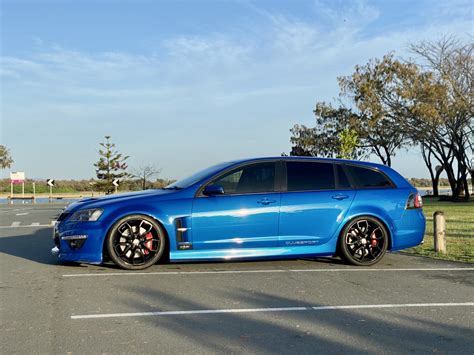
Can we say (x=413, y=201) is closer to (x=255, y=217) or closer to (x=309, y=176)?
(x=309, y=176)

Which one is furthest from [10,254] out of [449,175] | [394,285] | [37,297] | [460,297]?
[449,175]

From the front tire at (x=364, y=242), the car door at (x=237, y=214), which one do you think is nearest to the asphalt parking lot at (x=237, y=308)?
the front tire at (x=364, y=242)

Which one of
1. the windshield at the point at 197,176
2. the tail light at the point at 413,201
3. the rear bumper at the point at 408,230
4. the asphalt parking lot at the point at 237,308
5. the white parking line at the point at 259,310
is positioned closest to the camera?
the asphalt parking lot at the point at 237,308

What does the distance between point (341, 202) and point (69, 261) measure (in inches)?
156

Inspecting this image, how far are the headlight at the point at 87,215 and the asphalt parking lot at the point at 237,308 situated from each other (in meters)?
0.70

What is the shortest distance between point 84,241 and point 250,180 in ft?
7.90

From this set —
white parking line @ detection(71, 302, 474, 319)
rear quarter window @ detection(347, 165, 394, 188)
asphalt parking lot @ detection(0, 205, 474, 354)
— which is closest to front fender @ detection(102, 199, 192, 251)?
asphalt parking lot @ detection(0, 205, 474, 354)

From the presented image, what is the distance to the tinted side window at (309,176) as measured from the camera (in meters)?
8.01

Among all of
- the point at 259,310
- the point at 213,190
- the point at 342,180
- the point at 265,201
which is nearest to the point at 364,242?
the point at 342,180

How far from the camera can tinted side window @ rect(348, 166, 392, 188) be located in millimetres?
8320

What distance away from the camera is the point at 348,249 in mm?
8102

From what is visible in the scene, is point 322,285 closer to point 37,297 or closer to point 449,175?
point 37,297

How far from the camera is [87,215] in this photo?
293 inches

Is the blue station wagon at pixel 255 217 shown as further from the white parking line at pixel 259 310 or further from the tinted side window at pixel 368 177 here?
the white parking line at pixel 259 310
